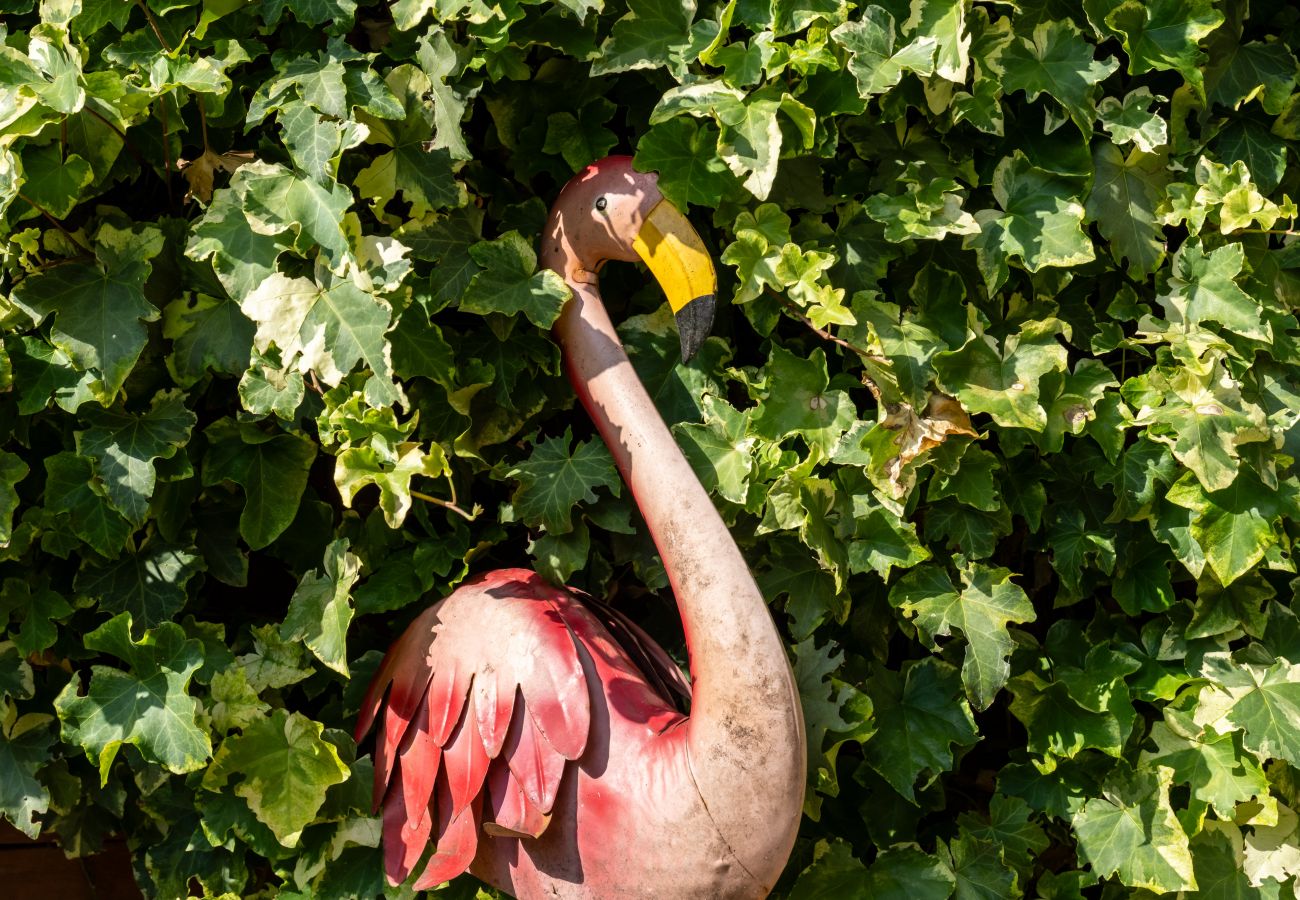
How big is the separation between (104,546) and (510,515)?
1.53ft

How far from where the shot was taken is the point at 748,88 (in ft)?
5.07

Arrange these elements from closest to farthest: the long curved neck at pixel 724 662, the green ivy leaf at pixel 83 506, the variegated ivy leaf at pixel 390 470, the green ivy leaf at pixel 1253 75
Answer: the long curved neck at pixel 724 662, the variegated ivy leaf at pixel 390 470, the green ivy leaf at pixel 83 506, the green ivy leaf at pixel 1253 75

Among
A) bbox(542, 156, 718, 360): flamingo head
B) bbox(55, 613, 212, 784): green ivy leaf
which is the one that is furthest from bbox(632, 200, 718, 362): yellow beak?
bbox(55, 613, 212, 784): green ivy leaf

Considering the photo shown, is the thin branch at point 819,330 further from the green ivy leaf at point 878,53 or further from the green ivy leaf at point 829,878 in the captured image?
the green ivy leaf at point 829,878

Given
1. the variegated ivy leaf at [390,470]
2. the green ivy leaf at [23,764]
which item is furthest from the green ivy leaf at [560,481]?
the green ivy leaf at [23,764]

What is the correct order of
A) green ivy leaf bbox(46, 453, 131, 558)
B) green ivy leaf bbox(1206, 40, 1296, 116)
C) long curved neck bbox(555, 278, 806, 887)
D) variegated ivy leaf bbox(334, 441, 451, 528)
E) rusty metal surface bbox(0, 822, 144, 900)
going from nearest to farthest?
long curved neck bbox(555, 278, 806, 887), variegated ivy leaf bbox(334, 441, 451, 528), green ivy leaf bbox(46, 453, 131, 558), green ivy leaf bbox(1206, 40, 1296, 116), rusty metal surface bbox(0, 822, 144, 900)

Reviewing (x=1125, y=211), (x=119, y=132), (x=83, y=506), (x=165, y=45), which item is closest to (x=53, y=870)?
(x=83, y=506)

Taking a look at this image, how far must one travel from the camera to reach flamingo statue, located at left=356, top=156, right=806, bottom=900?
1.33 m

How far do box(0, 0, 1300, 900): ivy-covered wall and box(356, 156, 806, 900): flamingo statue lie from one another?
0.07 m

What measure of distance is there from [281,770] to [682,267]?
739 mm

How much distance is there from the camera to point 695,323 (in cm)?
141

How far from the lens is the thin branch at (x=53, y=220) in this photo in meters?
1.47

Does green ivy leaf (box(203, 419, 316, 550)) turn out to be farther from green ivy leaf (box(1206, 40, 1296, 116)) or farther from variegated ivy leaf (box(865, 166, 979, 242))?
green ivy leaf (box(1206, 40, 1296, 116))

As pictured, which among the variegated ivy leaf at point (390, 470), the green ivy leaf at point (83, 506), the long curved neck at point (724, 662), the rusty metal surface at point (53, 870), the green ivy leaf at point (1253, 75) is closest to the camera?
the long curved neck at point (724, 662)
